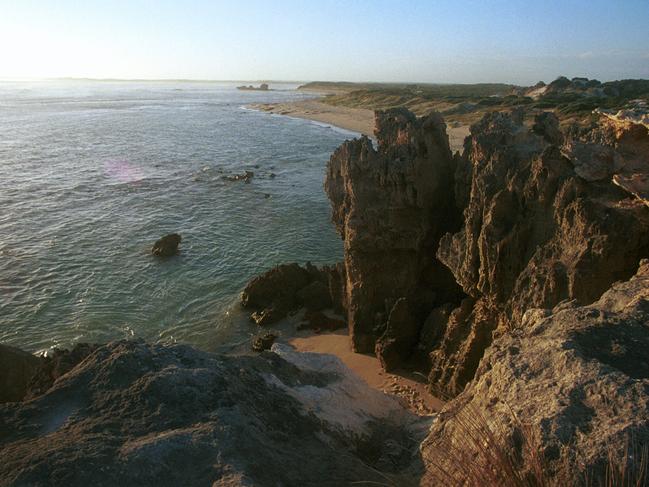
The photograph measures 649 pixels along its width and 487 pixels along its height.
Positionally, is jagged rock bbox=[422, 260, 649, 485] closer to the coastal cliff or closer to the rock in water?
the coastal cliff

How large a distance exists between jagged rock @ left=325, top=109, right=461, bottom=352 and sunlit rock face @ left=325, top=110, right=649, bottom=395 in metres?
0.03

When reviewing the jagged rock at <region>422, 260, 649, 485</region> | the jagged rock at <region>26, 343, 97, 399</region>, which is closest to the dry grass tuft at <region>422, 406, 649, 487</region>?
the jagged rock at <region>422, 260, 649, 485</region>

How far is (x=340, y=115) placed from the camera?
276 feet

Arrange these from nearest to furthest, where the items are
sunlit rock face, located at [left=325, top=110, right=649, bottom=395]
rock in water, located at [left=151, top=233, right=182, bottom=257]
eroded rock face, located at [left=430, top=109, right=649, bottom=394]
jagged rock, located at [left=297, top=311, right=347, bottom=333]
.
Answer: eroded rock face, located at [left=430, top=109, right=649, bottom=394]
sunlit rock face, located at [left=325, top=110, right=649, bottom=395]
jagged rock, located at [left=297, top=311, right=347, bottom=333]
rock in water, located at [left=151, top=233, right=182, bottom=257]

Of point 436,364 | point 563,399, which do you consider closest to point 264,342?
point 436,364

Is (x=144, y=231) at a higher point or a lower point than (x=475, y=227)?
lower

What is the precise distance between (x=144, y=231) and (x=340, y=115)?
2464 inches

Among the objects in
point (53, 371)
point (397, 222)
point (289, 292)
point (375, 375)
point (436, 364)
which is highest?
point (397, 222)

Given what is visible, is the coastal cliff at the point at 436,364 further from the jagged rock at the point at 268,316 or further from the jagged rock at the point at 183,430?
the jagged rock at the point at 268,316

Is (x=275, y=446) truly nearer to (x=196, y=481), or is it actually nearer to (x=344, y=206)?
(x=196, y=481)

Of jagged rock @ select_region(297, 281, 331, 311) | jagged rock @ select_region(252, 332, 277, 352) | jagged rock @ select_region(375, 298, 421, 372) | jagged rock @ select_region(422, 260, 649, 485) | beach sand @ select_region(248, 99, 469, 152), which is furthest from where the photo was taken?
beach sand @ select_region(248, 99, 469, 152)

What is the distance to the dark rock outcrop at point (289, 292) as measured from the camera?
58.0ft

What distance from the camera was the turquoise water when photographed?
59.1 ft

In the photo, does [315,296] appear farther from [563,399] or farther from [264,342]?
[563,399]
